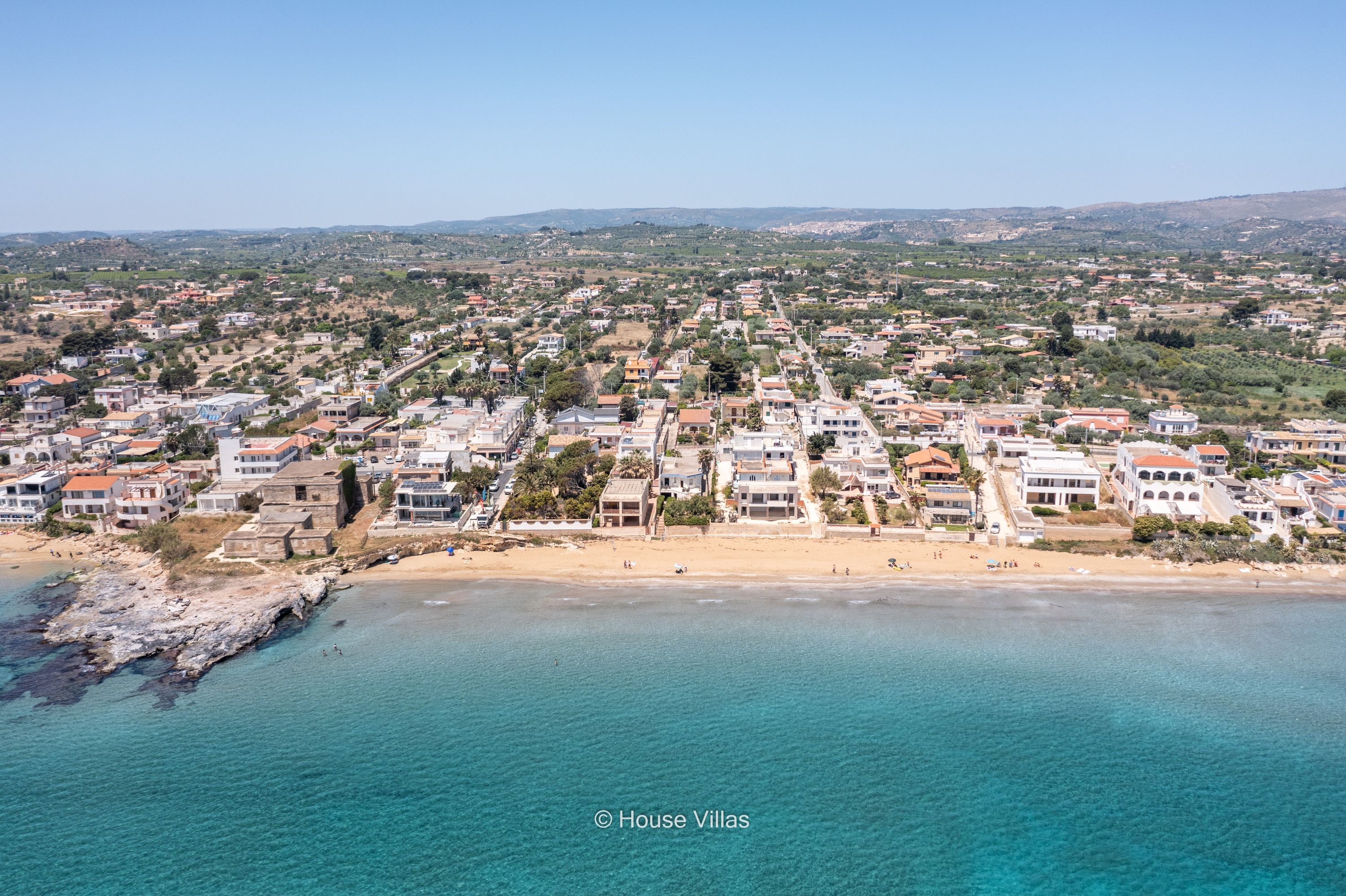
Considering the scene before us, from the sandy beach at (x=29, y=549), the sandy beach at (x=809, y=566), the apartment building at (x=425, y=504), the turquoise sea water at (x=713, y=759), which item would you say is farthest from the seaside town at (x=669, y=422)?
the turquoise sea water at (x=713, y=759)

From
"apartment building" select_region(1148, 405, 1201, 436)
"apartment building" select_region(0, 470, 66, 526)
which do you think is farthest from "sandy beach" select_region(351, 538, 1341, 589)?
"apartment building" select_region(0, 470, 66, 526)

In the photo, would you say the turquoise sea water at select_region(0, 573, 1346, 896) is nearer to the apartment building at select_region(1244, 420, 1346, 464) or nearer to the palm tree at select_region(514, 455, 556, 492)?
the palm tree at select_region(514, 455, 556, 492)

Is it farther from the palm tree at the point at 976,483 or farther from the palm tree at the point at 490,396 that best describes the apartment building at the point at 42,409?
the palm tree at the point at 976,483

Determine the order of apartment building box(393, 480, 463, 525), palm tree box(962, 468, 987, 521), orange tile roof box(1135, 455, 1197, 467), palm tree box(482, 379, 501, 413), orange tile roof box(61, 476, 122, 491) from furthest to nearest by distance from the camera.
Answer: palm tree box(482, 379, 501, 413) < palm tree box(962, 468, 987, 521) < orange tile roof box(61, 476, 122, 491) < apartment building box(393, 480, 463, 525) < orange tile roof box(1135, 455, 1197, 467)

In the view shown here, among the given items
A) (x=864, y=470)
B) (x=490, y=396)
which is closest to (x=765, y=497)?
(x=864, y=470)

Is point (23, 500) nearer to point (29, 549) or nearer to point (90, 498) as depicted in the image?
point (90, 498)

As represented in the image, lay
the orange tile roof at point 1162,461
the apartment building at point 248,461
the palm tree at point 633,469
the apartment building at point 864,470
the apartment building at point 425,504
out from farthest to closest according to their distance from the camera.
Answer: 1. the apartment building at point 248,461
2. the apartment building at point 864,470
3. the palm tree at point 633,469
4. the apartment building at point 425,504
5. the orange tile roof at point 1162,461

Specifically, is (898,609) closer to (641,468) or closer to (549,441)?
(641,468)
